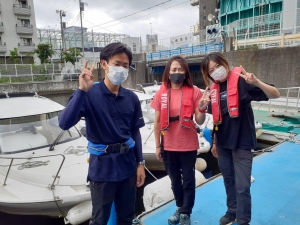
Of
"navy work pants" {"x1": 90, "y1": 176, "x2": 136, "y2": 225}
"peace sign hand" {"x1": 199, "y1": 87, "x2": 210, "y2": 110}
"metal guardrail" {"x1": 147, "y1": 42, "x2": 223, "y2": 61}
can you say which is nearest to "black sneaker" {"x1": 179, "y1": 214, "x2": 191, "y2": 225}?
"navy work pants" {"x1": 90, "y1": 176, "x2": 136, "y2": 225}

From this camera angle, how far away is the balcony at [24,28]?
1204 inches

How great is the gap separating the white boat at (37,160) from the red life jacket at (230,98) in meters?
2.31

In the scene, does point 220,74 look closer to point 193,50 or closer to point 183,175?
point 183,175

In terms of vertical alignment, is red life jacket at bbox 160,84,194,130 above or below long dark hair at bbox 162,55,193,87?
below

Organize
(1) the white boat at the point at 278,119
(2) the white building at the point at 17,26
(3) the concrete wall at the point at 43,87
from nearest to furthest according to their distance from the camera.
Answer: (1) the white boat at the point at 278,119, (3) the concrete wall at the point at 43,87, (2) the white building at the point at 17,26

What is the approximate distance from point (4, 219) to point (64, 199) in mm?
1862

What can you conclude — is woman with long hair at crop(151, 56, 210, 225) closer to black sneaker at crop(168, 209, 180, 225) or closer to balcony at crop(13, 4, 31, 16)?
black sneaker at crop(168, 209, 180, 225)

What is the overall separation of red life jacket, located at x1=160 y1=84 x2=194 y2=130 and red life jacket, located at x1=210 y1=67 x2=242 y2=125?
25cm

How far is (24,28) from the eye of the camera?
30984mm

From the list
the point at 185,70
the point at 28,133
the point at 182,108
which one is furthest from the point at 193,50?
the point at 182,108

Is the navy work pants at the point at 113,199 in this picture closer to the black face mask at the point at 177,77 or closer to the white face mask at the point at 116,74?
the white face mask at the point at 116,74

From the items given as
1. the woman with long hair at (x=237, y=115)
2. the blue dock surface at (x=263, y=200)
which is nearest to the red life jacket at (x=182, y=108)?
the woman with long hair at (x=237, y=115)

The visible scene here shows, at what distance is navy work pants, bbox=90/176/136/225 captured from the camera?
193cm

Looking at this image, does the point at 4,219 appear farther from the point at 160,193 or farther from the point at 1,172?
the point at 160,193
